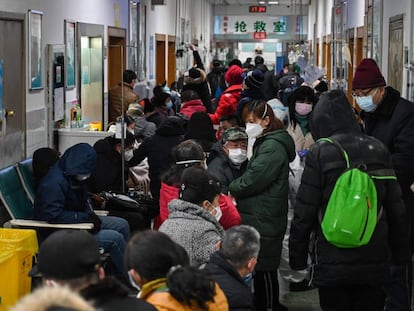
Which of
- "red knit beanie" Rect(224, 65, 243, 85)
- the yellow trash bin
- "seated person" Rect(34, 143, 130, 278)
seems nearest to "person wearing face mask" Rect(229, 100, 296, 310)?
"seated person" Rect(34, 143, 130, 278)

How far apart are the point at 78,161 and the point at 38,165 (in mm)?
632

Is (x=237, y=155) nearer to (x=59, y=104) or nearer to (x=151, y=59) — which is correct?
(x=59, y=104)

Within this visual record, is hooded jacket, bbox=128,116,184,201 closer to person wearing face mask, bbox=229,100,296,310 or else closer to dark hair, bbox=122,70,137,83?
person wearing face mask, bbox=229,100,296,310

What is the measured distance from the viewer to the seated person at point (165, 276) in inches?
113

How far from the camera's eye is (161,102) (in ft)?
32.6

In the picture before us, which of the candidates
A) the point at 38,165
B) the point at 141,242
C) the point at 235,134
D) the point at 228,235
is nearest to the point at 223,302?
the point at 141,242

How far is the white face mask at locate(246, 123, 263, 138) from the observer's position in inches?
216

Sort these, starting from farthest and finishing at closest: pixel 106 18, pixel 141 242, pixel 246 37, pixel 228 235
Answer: pixel 246 37
pixel 106 18
pixel 228 235
pixel 141 242

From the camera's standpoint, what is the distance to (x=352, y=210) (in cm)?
388

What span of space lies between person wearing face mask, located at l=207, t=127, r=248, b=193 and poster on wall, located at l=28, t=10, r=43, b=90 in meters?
2.68

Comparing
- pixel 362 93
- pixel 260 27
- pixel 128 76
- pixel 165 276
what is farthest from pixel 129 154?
pixel 260 27

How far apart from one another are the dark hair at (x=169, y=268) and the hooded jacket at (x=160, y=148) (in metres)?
4.16

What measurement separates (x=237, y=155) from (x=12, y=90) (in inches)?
103

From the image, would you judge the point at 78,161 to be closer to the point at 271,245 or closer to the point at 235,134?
the point at 235,134
